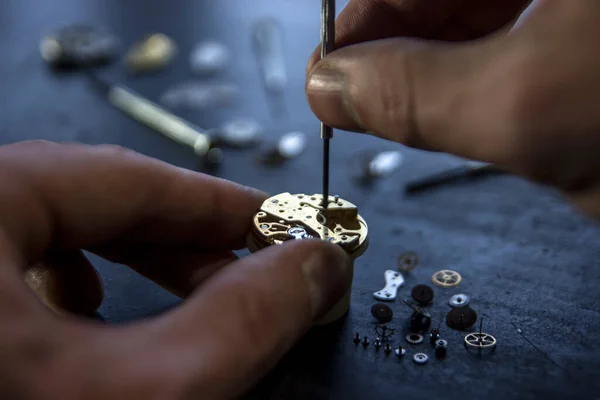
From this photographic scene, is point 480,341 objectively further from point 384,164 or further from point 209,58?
point 209,58

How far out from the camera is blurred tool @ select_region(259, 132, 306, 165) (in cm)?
124

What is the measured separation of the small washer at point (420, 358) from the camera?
0.76m

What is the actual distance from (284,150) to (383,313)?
0.51 m

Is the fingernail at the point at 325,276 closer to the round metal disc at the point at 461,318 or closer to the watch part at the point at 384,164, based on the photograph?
the round metal disc at the point at 461,318

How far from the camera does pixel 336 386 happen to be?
2.40 ft

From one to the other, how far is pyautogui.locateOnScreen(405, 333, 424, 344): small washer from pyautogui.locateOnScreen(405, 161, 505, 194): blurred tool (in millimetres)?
381

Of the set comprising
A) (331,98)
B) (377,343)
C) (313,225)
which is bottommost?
(377,343)

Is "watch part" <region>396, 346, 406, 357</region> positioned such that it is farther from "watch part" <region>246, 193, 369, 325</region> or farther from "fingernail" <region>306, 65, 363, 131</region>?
"fingernail" <region>306, 65, 363, 131</region>

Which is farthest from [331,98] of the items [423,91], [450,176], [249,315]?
[450,176]

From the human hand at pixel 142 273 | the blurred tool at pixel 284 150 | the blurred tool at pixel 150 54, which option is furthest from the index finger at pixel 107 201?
the blurred tool at pixel 150 54

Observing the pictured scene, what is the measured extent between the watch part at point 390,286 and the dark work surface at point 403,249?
0.04ft

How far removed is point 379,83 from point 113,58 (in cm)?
Answer: 119

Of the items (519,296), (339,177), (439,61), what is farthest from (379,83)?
(339,177)

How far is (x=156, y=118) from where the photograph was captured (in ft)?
4.40
